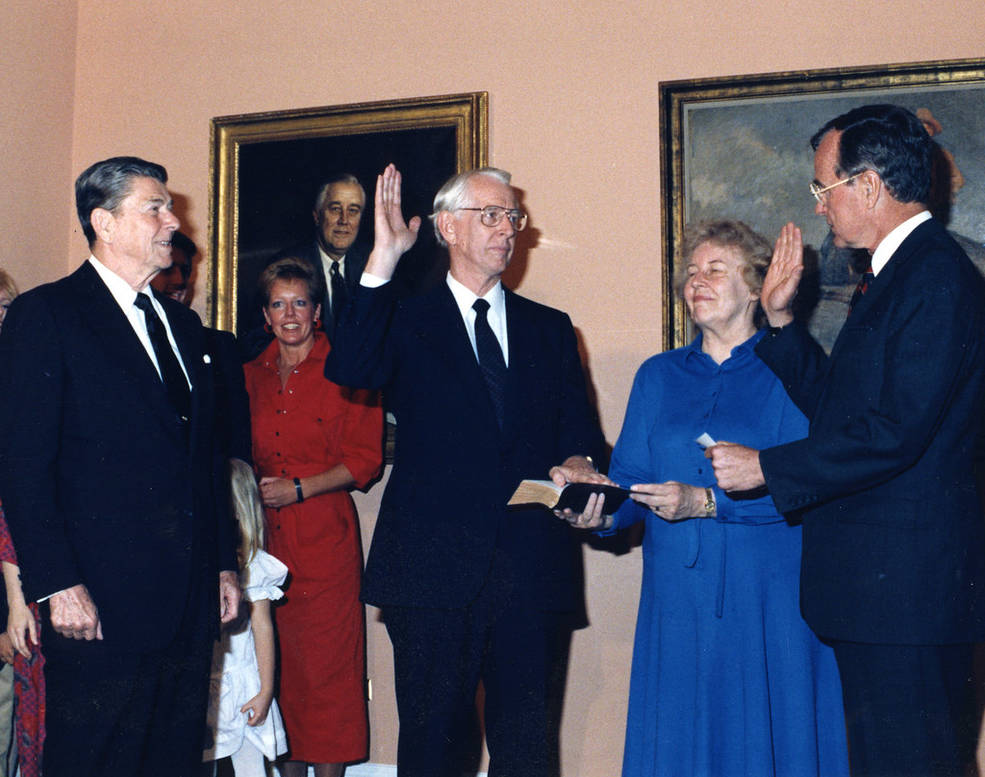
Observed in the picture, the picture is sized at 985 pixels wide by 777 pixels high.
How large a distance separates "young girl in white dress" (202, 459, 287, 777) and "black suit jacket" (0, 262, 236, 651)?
751mm

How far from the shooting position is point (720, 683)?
105 inches

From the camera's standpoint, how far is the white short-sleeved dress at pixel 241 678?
3.26m

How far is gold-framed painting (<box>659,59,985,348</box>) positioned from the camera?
357 cm

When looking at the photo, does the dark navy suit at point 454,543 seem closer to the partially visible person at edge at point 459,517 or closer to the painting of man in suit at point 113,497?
the partially visible person at edge at point 459,517

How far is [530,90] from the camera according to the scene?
4.02 metres

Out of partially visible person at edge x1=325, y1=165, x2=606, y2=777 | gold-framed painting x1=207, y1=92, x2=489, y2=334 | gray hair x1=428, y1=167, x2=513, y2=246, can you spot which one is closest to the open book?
partially visible person at edge x1=325, y1=165, x2=606, y2=777

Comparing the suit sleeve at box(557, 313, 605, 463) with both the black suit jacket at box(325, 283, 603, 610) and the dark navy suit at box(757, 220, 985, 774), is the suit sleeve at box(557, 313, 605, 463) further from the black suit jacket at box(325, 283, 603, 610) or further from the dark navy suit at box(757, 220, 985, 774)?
the dark navy suit at box(757, 220, 985, 774)

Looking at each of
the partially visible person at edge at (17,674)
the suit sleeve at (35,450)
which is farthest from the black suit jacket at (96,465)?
the partially visible person at edge at (17,674)

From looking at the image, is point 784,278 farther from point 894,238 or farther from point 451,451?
point 451,451

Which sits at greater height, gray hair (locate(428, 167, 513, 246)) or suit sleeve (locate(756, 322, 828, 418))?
gray hair (locate(428, 167, 513, 246))

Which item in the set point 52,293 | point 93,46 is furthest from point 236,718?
point 93,46

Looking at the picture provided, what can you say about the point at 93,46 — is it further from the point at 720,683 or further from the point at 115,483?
the point at 720,683

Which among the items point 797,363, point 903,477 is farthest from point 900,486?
point 797,363

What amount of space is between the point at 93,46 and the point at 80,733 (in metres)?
3.26
